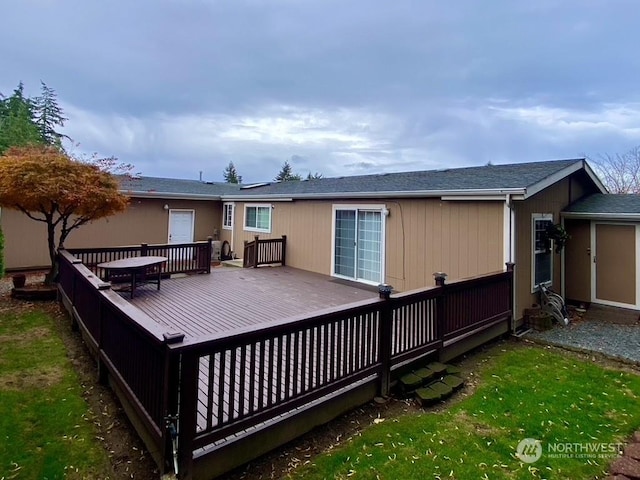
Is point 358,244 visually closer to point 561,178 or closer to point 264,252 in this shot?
point 264,252

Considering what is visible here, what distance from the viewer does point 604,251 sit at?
287 inches

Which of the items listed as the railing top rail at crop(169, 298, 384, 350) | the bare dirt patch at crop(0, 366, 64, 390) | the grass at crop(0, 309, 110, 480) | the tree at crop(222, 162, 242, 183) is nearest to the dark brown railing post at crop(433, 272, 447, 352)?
the railing top rail at crop(169, 298, 384, 350)

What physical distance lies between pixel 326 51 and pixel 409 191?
7.18m

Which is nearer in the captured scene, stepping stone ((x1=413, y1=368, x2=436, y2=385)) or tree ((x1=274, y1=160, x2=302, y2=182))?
stepping stone ((x1=413, y1=368, x2=436, y2=385))

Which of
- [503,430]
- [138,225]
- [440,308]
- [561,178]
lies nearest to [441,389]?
[503,430]

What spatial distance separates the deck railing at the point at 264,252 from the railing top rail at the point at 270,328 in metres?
7.79

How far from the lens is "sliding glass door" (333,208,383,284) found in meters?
8.54

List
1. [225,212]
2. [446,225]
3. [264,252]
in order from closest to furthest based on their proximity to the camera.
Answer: [446,225] → [264,252] → [225,212]

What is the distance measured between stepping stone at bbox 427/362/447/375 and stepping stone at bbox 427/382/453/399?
0.56 feet

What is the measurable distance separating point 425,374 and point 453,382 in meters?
0.34

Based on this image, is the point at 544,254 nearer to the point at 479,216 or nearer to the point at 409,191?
the point at 479,216

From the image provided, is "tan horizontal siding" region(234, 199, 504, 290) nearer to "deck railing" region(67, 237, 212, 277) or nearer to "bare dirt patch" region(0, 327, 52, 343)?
"deck railing" region(67, 237, 212, 277)

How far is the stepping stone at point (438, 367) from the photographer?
4.15 m

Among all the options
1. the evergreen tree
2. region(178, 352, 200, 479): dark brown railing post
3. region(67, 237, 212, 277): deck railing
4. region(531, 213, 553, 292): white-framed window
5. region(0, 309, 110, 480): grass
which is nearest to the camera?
region(178, 352, 200, 479): dark brown railing post
